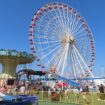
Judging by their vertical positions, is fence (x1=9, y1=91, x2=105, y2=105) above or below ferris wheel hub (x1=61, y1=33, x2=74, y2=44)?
below

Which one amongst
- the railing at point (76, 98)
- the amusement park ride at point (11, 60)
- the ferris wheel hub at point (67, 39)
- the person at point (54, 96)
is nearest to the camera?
the railing at point (76, 98)

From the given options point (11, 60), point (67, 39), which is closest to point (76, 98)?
point (67, 39)

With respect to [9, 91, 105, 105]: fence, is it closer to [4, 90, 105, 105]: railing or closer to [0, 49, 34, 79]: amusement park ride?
[4, 90, 105, 105]: railing

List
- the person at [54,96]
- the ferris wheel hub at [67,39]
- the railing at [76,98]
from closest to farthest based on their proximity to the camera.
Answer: the railing at [76,98] → the person at [54,96] → the ferris wheel hub at [67,39]

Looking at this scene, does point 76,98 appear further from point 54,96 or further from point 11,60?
point 11,60

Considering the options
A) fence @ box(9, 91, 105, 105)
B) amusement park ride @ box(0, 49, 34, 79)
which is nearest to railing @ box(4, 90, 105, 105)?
fence @ box(9, 91, 105, 105)

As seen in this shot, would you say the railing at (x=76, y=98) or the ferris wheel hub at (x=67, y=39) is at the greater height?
the ferris wheel hub at (x=67, y=39)

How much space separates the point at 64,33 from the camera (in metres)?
48.9

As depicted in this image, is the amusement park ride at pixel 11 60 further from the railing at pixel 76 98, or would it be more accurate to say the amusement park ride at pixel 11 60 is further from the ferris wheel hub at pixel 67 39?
the railing at pixel 76 98

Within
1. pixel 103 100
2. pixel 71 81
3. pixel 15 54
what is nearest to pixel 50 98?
pixel 103 100

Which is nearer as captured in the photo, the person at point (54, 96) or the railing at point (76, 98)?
the railing at point (76, 98)

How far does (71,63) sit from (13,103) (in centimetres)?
3644

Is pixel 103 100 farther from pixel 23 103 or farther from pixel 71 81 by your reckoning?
pixel 71 81

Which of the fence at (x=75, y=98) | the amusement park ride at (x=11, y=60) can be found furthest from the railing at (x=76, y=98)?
the amusement park ride at (x=11, y=60)
